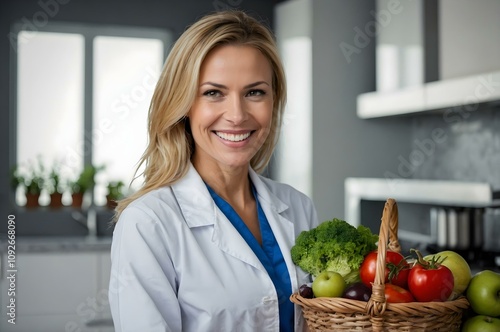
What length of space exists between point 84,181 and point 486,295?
404 cm

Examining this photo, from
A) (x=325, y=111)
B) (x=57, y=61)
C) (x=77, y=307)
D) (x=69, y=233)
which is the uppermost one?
(x=57, y=61)

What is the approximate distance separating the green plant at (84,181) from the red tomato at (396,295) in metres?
4.00

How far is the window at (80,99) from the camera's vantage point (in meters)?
5.02

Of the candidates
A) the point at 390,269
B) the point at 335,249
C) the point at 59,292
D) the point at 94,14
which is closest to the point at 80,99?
the point at 94,14

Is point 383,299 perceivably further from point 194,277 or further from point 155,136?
→ point 155,136

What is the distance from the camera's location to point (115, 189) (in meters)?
5.06

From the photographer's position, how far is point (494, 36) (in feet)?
10.3

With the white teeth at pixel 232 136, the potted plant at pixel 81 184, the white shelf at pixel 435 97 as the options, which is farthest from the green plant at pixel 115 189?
the white teeth at pixel 232 136

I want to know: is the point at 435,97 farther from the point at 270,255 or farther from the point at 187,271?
the point at 187,271

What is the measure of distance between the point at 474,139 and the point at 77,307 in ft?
8.60

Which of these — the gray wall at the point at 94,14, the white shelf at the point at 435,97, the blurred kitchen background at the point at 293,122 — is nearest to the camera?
the white shelf at the point at 435,97

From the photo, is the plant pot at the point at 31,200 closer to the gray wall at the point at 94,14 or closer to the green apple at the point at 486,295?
the gray wall at the point at 94,14

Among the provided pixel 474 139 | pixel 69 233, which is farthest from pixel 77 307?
pixel 474 139

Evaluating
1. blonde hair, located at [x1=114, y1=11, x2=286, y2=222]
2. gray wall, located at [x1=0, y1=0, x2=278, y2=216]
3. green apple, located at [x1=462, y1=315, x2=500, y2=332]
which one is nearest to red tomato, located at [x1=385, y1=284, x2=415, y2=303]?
green apple, located at [x1=462, y1=315, x2=500, y2=332]
